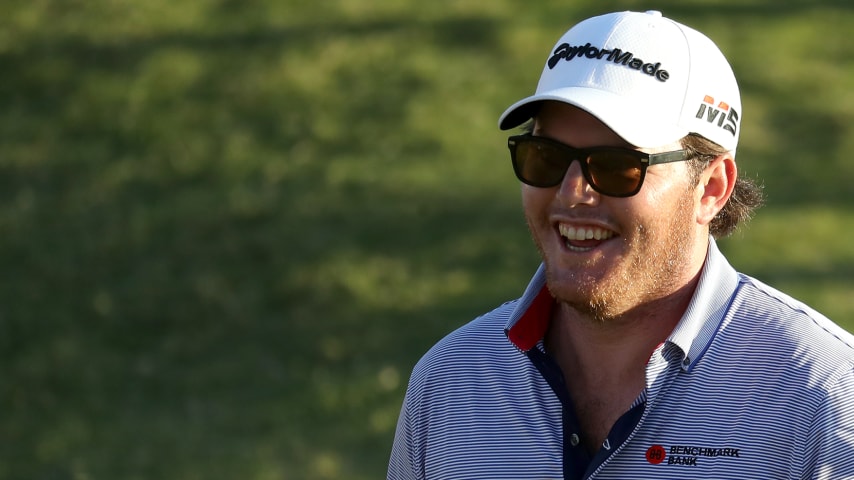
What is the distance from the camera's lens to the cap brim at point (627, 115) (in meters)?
3.00

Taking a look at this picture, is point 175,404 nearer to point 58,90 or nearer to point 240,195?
point 240,195

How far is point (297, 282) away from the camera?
30.1 feet

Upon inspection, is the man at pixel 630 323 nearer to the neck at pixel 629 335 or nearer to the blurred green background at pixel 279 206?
the neck at pixel 629 335

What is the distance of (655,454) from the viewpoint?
2.83 meters

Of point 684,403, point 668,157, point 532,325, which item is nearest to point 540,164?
point 668,157

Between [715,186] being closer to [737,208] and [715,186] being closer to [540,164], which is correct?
[737,208]

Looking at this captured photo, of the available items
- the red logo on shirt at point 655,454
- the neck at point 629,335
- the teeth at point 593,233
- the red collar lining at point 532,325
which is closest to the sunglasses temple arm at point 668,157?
the teeth at point 593,233

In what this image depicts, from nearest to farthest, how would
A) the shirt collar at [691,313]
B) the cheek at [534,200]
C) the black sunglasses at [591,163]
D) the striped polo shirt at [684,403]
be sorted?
the striped polo shirt at [684,403], the shirt collar at [691,313], the black sunglasses at [591,163], the cheek at [534,200]

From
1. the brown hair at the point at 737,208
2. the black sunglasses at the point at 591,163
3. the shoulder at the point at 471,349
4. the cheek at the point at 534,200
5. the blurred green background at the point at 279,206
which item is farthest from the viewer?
the blurred green background at the point at 279,206

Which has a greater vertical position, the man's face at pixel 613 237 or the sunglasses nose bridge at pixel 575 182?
the sunglasses nose bridge at pixel 575 182

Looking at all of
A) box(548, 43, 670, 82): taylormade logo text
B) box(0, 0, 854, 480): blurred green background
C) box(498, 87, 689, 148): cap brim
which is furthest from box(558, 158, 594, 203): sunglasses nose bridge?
box(0, 0, 854, 480): blurred green background

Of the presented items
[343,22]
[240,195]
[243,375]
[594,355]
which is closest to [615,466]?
[594,355]

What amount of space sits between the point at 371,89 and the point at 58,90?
107 inches

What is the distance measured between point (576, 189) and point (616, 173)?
0.35 feet
